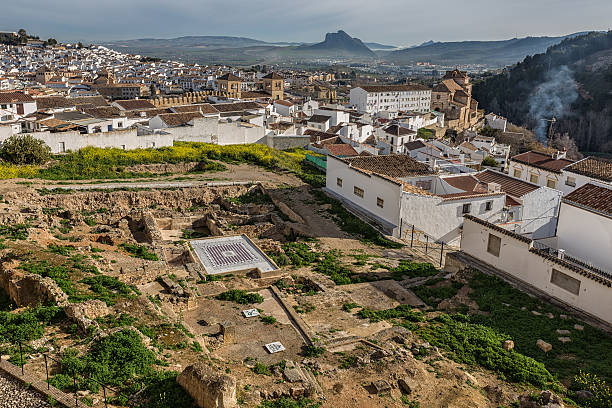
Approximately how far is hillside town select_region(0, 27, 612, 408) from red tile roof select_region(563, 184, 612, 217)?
2.8 inches

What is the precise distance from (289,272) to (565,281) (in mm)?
8773

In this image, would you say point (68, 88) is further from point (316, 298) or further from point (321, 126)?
point (316, 298)

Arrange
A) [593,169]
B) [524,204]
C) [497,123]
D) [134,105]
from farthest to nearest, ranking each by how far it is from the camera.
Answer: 1. [497,123]
2. [134,105]
3. [593,169]
4. [524,204]

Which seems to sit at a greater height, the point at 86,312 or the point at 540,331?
the point at 86,312

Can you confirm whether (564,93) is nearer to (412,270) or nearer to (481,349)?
(412,270)

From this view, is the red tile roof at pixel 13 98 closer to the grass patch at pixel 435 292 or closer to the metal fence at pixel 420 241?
the metal fence at pixel 420 241

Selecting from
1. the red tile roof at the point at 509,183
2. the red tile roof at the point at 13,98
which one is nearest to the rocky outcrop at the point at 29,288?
the red tile roof at the point at 509,183

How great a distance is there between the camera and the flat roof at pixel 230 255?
17672mm

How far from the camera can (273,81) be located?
3113 inches

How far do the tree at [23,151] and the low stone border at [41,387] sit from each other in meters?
20.8

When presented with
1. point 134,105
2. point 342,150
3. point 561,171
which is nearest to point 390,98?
point 134,105

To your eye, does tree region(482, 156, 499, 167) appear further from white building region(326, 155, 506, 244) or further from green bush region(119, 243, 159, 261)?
green bush region(119, 243, 159, 261)

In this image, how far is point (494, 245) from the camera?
647 inches

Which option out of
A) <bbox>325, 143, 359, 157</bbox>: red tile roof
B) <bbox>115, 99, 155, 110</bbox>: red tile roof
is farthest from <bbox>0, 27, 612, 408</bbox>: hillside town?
<bbox>115, 99, 155, 110</bbox>: red tile roof
